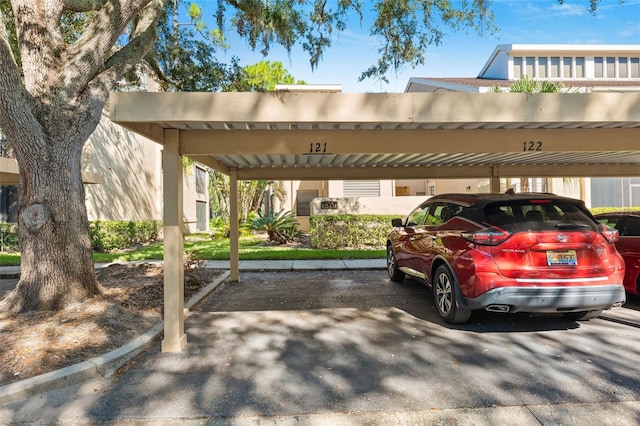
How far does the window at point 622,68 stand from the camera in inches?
961

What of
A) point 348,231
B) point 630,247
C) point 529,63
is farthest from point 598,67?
point 630,247

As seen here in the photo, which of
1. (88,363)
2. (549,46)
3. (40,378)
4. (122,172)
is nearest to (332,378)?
(88,363)

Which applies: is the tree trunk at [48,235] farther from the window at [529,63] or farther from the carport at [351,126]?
the window at [529,63]

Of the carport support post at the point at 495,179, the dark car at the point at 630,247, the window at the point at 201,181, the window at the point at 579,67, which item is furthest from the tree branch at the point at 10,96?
the window at the point at 579,67

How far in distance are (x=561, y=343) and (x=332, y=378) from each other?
2.81m

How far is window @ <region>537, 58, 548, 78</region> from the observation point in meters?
24.2

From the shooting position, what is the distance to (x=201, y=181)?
854 inches

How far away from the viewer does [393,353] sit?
14.0ft

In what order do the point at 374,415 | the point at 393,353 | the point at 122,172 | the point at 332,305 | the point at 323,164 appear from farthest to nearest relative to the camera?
the point at 122,172 → the point at 323,164 → the point at 332,305 → the point at 393,353 → the point at 374,415

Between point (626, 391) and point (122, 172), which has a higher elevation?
point (122, 172)

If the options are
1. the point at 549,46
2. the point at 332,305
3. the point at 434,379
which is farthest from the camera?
the point at 549,46

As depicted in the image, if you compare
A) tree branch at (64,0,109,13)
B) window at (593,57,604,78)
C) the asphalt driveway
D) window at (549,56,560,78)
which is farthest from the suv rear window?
window at (593,57,604,78)

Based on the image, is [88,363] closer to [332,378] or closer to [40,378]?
[40,378]

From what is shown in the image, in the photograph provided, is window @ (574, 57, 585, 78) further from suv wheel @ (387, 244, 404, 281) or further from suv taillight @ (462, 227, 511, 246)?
suv taillight @ (462, 227, 511, 246)
